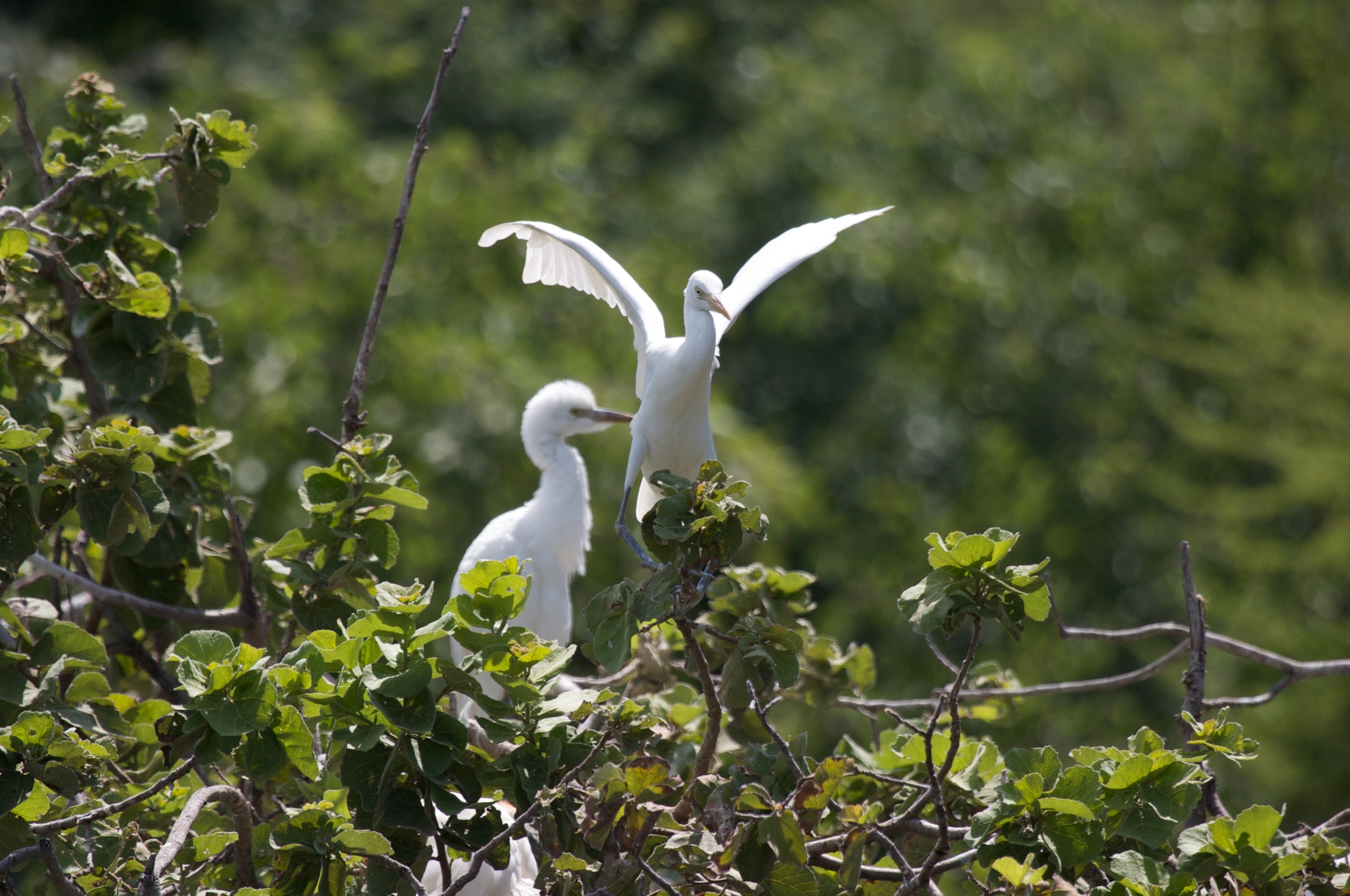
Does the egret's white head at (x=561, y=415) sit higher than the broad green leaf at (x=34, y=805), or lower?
lower

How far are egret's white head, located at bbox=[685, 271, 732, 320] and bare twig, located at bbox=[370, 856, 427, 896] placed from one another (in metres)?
1.56

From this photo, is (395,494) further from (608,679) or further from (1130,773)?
(1130,773)

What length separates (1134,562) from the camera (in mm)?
9781

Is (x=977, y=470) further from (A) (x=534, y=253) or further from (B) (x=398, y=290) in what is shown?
(A) (x=534, y=253)

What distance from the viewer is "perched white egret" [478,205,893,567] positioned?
3.06 meters

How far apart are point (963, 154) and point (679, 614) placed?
11.4 m

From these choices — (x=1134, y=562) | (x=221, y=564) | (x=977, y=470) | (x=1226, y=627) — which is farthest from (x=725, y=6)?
(x=221, y=564)

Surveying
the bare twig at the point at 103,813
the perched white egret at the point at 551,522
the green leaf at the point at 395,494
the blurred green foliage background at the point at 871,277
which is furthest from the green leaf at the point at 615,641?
the blurred green foliage background at the point at 871,277

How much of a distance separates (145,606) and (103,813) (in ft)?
2.91

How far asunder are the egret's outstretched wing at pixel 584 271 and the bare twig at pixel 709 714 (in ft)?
3.61

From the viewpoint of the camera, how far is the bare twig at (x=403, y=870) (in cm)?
191

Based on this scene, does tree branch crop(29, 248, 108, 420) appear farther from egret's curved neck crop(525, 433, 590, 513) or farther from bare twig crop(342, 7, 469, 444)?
egret's curved neck crop(525, 433, 590, 513)

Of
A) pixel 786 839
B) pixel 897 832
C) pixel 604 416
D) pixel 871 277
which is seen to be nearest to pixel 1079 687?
pixel 897 832

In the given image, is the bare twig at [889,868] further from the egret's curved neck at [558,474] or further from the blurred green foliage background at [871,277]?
the blurred green foliage background at [871,277]
